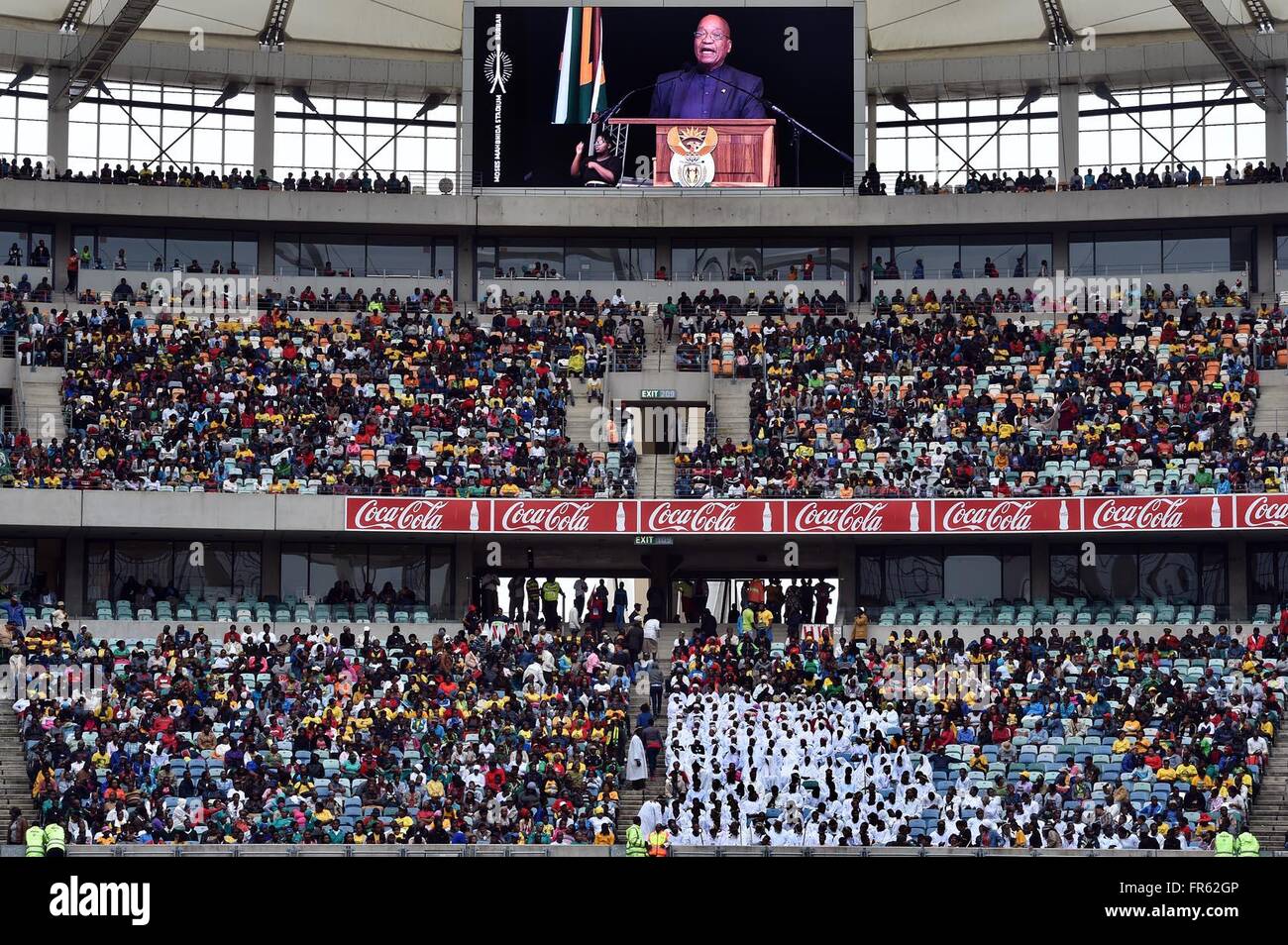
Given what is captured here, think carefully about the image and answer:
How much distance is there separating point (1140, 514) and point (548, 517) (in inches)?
524

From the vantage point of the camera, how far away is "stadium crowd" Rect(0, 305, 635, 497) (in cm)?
4334

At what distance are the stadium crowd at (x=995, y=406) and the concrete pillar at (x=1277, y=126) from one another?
673cm

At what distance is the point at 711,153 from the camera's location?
52.7 m

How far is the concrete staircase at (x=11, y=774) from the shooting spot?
3353 centimetres

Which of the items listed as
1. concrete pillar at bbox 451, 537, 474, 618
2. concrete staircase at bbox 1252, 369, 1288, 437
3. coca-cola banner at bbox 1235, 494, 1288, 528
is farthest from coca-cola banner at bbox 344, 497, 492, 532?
concrete staircase at bbox 1252, 369, 1288, 437

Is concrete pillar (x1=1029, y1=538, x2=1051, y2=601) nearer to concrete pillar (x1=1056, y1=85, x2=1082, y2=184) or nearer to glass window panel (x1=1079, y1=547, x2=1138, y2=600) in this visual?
glass window panel (x1=1079, y1=547, x2=1138, y2=600)

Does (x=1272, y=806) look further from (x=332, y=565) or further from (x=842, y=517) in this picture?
(x=332, y=565)

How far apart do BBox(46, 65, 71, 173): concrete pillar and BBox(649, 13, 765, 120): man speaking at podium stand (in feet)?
56.2

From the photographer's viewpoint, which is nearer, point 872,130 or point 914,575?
point 914,575

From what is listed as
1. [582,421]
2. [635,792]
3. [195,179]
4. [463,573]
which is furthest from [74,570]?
[635,792]

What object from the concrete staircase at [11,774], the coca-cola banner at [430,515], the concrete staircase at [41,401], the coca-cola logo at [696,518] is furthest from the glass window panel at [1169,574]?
the concrete staircase at [41,401]
